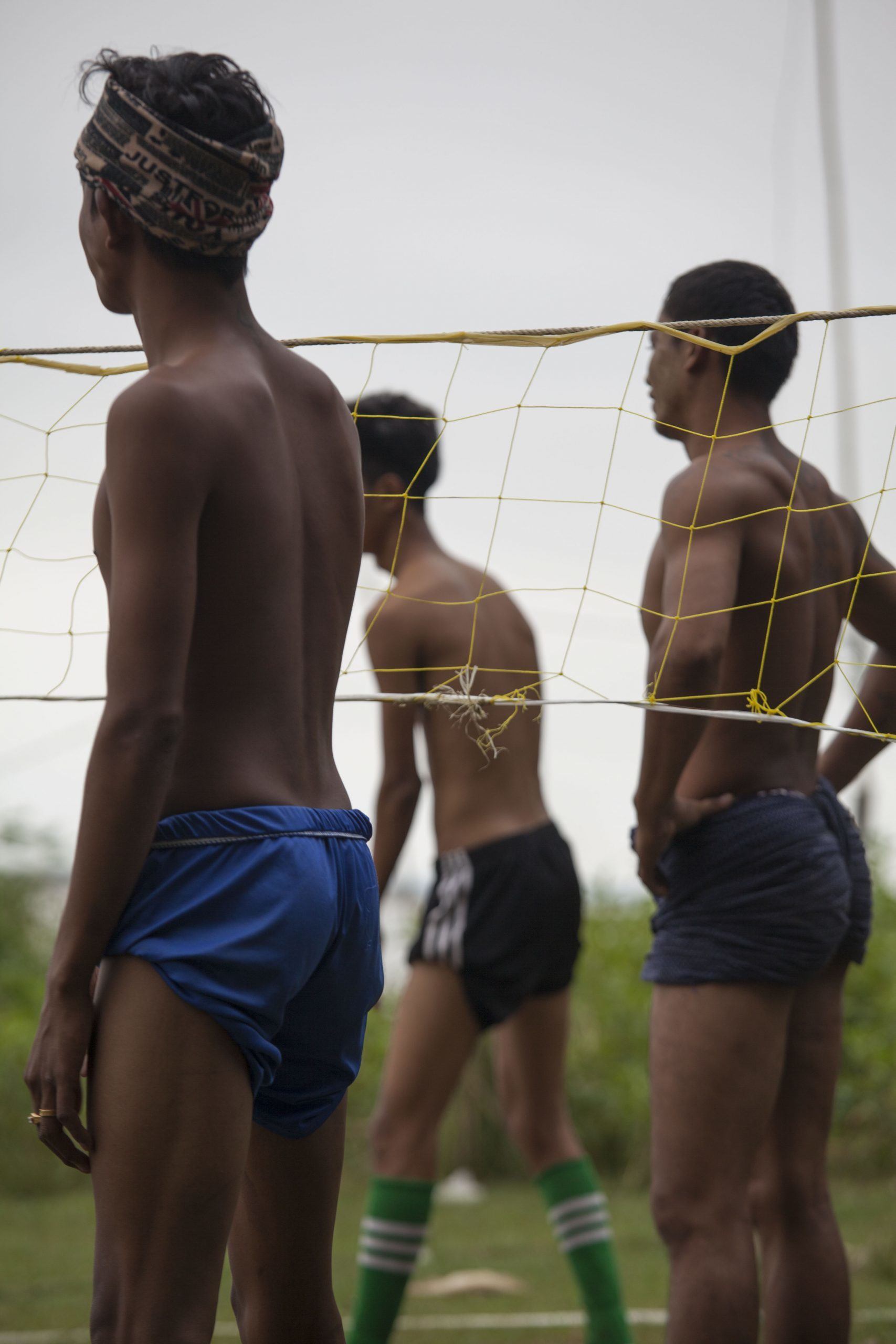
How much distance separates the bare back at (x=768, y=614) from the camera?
8.55 feet

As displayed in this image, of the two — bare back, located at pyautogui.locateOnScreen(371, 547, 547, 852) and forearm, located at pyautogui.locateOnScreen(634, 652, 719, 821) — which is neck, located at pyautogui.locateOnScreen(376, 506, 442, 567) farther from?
forearm, located at pyautogui.locateOnScreen(634, 652, 719, 821)

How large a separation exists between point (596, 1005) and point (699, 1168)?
4959 millimetres

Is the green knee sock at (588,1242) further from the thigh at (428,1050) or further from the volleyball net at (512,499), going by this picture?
the volleyball net at (512,499)

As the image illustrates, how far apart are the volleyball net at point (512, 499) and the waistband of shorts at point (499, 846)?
0.42m

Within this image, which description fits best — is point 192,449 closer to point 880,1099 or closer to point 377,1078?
point 880,1099

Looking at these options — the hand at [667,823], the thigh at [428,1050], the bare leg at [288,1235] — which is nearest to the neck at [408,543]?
the thigh at [428,1050]

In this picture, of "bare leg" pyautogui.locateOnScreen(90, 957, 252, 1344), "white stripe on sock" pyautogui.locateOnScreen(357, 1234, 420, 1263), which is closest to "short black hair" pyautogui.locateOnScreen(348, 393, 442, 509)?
"white stripe on sock" pyautogui.locateOnScreen(357, 1234, 420, 1263)

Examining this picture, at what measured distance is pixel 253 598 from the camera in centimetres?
170

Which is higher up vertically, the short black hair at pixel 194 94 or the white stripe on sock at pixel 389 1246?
the short black hair at pixel 194 94

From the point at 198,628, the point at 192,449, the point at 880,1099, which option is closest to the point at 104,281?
the point at 192,449

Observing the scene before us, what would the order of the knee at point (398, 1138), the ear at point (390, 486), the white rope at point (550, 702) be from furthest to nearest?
the ear at point (390, 486) < the knee at point (398, 1138) < the white rope at point (550, 702)

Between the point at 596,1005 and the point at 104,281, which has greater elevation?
the point at 104,281

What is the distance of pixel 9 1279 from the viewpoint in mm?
4816

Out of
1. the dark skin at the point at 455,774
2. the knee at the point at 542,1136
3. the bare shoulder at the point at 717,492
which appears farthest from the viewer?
the knee at the point at 542,1136
